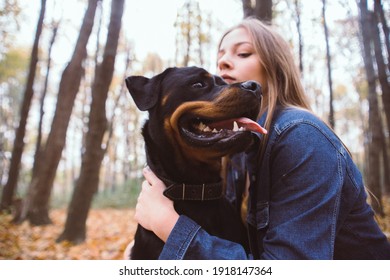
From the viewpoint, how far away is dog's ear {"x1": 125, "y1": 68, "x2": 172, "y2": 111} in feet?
6.78

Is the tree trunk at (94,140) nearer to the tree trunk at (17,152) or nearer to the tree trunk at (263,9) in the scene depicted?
the tree trunk at (263,9)

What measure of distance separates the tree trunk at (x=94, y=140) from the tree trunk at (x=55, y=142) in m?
1.35

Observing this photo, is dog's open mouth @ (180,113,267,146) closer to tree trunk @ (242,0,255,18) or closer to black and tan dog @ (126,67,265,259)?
black and tan dog @ (126,67,265,259)

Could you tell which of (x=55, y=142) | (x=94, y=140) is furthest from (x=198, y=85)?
(x=55, y=142)

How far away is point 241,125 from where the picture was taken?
1.88 metres

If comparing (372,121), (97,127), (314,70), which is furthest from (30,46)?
(314,70)

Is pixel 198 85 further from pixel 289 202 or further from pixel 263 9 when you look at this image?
pixel 263 9

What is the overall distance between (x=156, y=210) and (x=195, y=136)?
1.54ft

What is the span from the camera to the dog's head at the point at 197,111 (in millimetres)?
1795

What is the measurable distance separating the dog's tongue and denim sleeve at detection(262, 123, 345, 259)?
17 cm

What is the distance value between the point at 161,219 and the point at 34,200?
18.9 feet

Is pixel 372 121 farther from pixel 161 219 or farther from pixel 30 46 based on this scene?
pixel 30 46

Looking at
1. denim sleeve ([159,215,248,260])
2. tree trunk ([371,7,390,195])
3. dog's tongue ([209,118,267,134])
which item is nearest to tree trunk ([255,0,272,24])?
dog's tongue ([209,118,267,134])

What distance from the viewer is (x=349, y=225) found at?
5.69 ft
